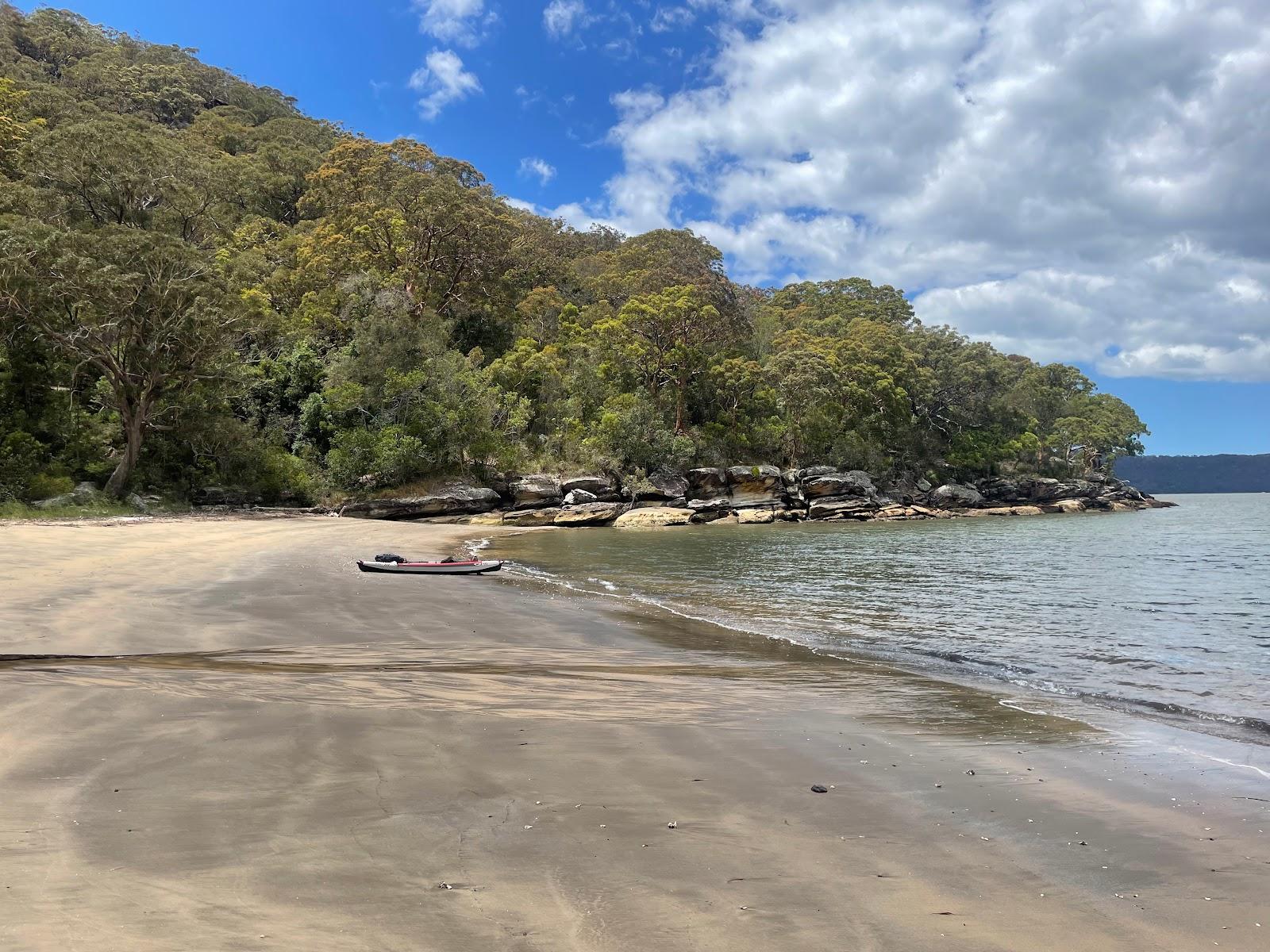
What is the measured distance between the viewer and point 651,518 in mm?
38531

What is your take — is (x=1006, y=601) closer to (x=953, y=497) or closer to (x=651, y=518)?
(x=651, y=518)

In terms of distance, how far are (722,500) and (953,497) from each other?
1057 inches

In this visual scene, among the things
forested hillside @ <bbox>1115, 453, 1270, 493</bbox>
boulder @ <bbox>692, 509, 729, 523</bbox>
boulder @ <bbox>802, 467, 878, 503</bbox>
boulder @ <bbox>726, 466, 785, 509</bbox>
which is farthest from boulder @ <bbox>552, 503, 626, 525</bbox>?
forested hillside @ <bbox>1115, 453, 1270, 493</bbox>

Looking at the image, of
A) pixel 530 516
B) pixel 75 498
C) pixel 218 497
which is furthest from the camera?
pixel 530 516

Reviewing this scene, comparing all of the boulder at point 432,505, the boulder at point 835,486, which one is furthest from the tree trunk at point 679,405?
the boulder at point 432,505

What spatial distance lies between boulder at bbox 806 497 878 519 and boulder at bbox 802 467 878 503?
0.68 meters

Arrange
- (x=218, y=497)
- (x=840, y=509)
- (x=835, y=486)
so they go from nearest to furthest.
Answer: (x=218, y=497), (x=840, y=509), (x=835, y=486)

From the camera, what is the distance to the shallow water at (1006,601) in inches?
314

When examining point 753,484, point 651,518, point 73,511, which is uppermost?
point 753,484

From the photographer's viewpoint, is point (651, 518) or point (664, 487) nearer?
point (651, 518)

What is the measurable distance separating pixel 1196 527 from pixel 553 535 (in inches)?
1312

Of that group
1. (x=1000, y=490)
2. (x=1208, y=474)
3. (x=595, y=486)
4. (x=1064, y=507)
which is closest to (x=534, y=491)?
(x=595, y=486)

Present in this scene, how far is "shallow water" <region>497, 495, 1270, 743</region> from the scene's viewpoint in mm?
7977

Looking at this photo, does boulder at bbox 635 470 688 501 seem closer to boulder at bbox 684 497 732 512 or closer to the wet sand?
boulder at bbox 684 497 732 512
